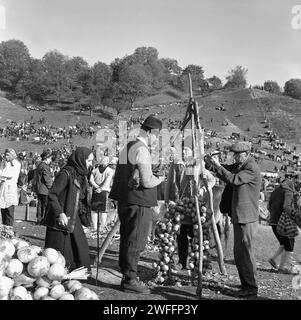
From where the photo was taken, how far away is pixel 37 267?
5.53m

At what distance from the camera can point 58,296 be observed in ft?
17.4

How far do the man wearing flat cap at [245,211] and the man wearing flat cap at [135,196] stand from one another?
837 mm

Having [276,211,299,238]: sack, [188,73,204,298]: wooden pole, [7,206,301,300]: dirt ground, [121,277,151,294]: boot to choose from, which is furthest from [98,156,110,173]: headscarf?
[121,277,151,294]: boot

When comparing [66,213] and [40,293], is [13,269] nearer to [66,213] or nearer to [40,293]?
[40,293]

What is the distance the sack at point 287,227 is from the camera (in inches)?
357

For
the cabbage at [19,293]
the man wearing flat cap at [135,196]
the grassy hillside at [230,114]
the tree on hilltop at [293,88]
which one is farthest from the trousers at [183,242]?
the tree on hilltop at [293,88]

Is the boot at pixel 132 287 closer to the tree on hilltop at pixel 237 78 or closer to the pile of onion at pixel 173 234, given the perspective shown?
the pile of onion at pixel 173 234

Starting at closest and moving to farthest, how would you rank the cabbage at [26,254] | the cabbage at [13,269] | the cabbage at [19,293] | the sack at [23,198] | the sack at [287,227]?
the cabbage at [19,293], the cabbage at [13,269], the cabbage at [26,254], the sack at [287,227], the sack at [23,198]

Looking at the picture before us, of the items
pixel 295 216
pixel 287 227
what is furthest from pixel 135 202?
pixel 295 216

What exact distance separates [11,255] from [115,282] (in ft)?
5.14

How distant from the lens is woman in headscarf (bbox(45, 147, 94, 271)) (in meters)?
6.37

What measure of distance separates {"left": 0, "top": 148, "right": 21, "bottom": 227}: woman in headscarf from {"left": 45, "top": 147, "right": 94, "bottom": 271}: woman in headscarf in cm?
399

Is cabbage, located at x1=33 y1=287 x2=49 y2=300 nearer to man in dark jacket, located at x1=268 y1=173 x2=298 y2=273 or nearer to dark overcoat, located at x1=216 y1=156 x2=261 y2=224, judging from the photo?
dark overcoat, located at x1=216 y1=156 x2=261 y2=224

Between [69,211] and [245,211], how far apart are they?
223cm
